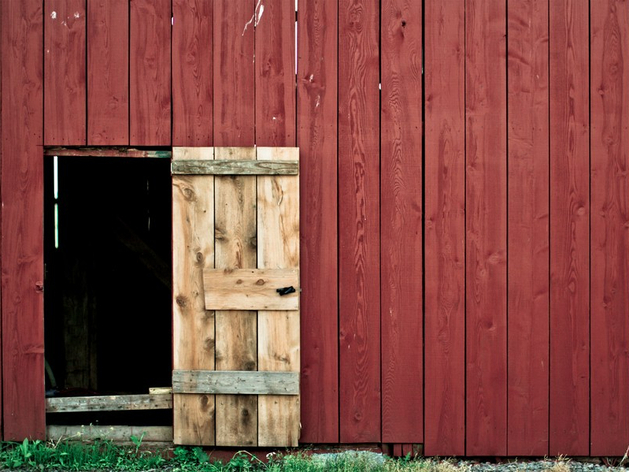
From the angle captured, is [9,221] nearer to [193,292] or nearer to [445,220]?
[193,292]

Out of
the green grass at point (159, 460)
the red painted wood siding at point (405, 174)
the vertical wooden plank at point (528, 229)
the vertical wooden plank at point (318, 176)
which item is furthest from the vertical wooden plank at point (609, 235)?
the vertical wooden plank at point (318, 176)

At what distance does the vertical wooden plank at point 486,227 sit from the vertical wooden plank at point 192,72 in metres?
1.83

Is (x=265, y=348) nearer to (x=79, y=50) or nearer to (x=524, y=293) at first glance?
(x=524, y=293)

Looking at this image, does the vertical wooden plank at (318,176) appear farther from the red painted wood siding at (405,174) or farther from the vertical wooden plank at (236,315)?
the vertical wooden plank at (236,315)

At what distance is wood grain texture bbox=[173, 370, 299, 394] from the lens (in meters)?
4.65

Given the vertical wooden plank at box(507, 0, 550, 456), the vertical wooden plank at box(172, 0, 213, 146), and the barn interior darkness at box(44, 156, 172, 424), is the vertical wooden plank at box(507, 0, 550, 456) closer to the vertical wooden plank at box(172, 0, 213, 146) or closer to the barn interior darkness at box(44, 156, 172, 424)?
the vertical wooden plank at box(172, 0, 213, 146)

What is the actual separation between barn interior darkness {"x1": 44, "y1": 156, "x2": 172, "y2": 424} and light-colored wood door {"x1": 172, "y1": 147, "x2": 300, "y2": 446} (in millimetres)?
1878

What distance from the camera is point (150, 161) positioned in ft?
25.5

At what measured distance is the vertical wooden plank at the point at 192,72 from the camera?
15.8ft

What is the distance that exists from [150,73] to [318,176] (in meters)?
1.38

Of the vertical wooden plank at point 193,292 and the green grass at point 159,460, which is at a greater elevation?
the vertical wooden plank at point 193,292

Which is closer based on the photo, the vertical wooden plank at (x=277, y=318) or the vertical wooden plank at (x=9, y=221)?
the vertical wooden plank at (x=277, y=318)

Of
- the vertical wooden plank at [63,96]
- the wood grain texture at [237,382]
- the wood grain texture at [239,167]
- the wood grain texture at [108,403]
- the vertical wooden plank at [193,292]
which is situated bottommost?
the wood grain texture at [108,403]

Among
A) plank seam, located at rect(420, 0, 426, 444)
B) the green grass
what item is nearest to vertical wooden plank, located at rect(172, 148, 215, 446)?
the green grass
